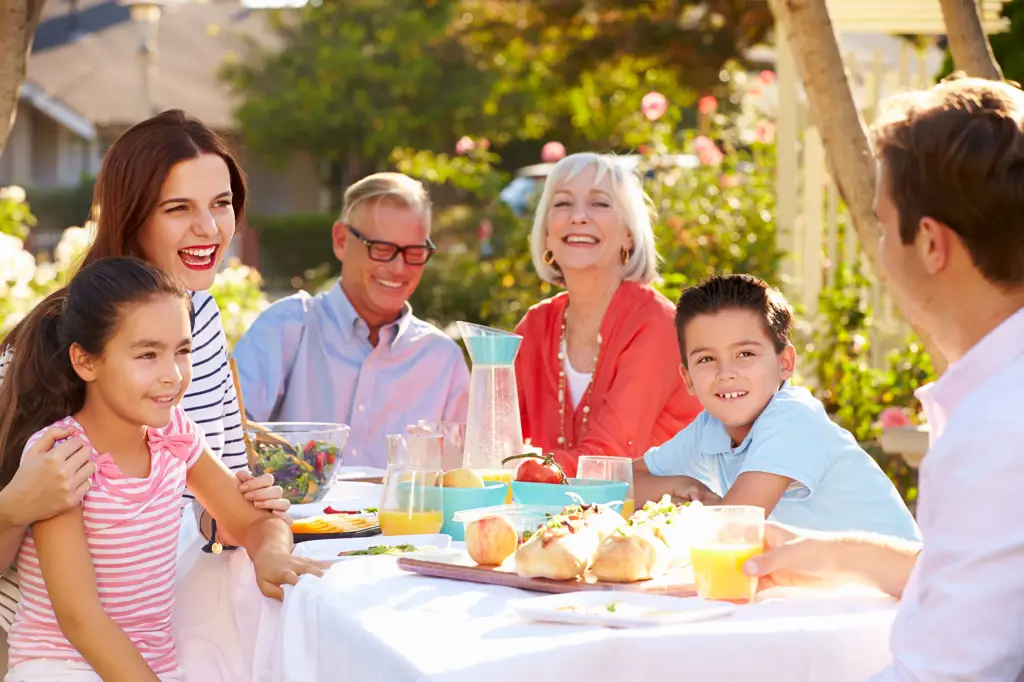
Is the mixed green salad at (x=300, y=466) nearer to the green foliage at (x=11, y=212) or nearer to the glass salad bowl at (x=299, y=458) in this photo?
the glass salad bowl at (x=299, y=458)

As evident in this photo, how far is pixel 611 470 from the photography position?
2863mm

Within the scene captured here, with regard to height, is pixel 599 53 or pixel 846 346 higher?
pixel 599 53

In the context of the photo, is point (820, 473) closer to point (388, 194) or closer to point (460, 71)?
point (388, 194)

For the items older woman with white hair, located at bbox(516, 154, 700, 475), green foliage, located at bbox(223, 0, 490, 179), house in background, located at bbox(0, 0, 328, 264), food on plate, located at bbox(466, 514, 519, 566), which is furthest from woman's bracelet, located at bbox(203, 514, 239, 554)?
house in background, located at bbox(0, 0, 328, 264)

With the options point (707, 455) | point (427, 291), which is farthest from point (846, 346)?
point (427, 291)

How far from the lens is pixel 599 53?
18062 millimetres

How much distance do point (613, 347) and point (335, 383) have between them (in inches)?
42.3

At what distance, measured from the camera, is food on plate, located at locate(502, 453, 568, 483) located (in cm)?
285

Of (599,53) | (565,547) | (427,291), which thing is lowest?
(565,547)

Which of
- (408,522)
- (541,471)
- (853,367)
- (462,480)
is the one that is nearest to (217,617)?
(408,522)

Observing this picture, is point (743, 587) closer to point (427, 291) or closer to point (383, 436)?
point (383, 436)

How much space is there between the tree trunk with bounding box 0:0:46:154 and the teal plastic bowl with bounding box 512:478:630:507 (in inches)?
99.0

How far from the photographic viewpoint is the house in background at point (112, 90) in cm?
3378

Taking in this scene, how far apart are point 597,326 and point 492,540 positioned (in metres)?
2.21
